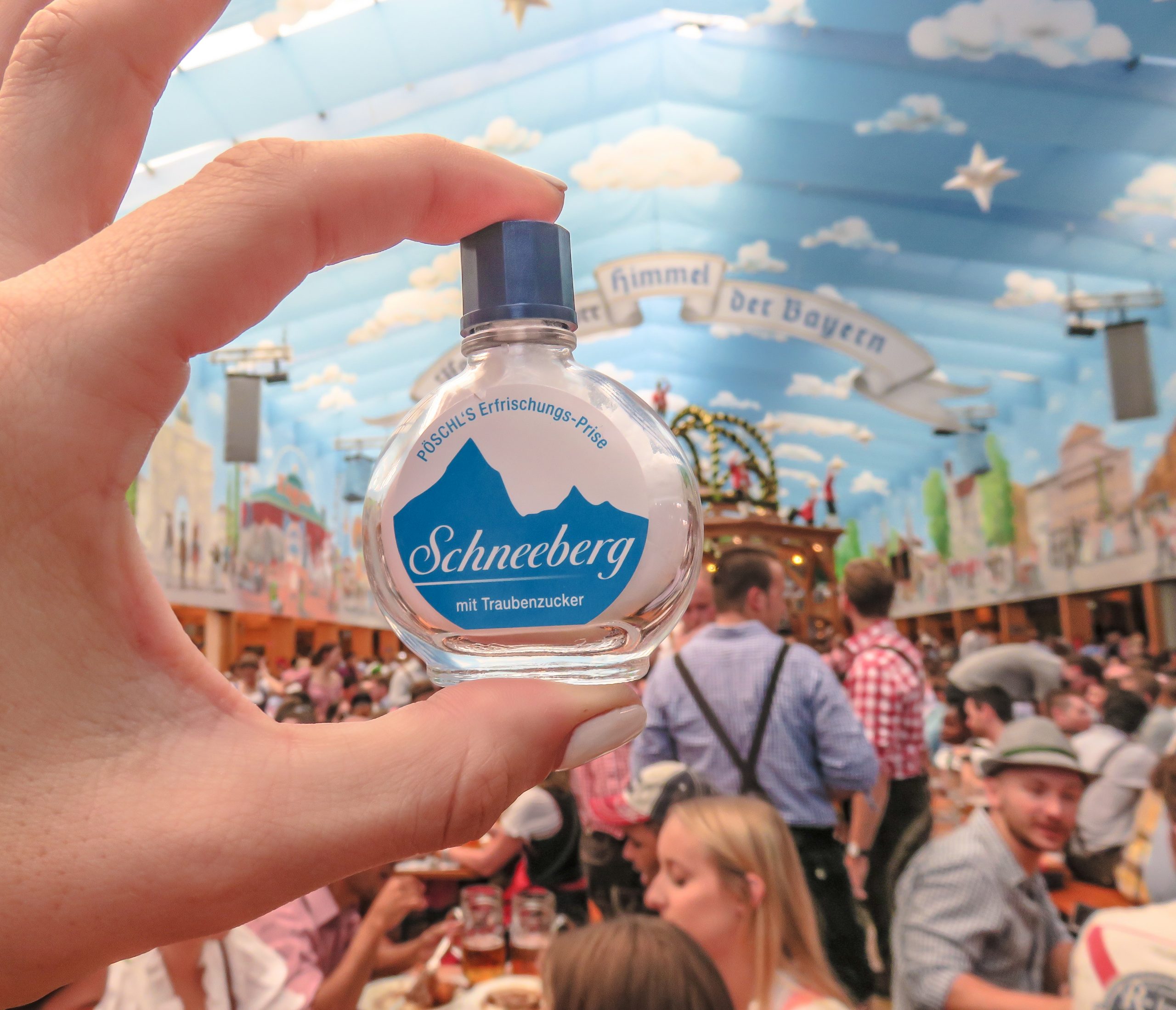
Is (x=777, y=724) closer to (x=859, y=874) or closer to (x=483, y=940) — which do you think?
(x=483, y=940)

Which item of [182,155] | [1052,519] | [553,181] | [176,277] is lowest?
[176,277]

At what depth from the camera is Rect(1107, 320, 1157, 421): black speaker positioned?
8742 millimetres

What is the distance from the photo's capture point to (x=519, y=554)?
69 centimetres

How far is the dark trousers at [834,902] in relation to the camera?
9.05ft

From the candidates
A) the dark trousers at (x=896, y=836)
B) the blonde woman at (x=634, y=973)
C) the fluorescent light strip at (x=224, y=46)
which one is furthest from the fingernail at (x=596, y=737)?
the fluorescent light strip at (x=224, y=46)

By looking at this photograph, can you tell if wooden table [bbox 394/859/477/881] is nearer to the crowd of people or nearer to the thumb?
the crowd of people

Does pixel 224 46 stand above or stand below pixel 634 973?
above

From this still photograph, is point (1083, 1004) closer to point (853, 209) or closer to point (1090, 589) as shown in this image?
point (853, 209)

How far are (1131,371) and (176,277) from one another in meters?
9.83

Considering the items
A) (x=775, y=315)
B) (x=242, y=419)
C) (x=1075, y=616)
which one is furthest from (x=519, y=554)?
(x=1075, y=616)

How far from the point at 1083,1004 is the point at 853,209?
27.7 feet

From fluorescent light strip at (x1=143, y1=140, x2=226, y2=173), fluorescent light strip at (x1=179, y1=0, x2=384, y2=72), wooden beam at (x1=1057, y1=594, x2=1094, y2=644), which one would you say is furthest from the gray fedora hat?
wooden beam at (x1=1057, y1=594, x2=1094, y2=644)

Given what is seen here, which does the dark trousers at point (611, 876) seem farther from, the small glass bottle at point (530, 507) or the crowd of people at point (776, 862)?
the small glass bottle at point (530, 507)

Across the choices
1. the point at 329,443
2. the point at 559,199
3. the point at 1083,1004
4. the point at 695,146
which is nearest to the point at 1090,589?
the point at 695,146
